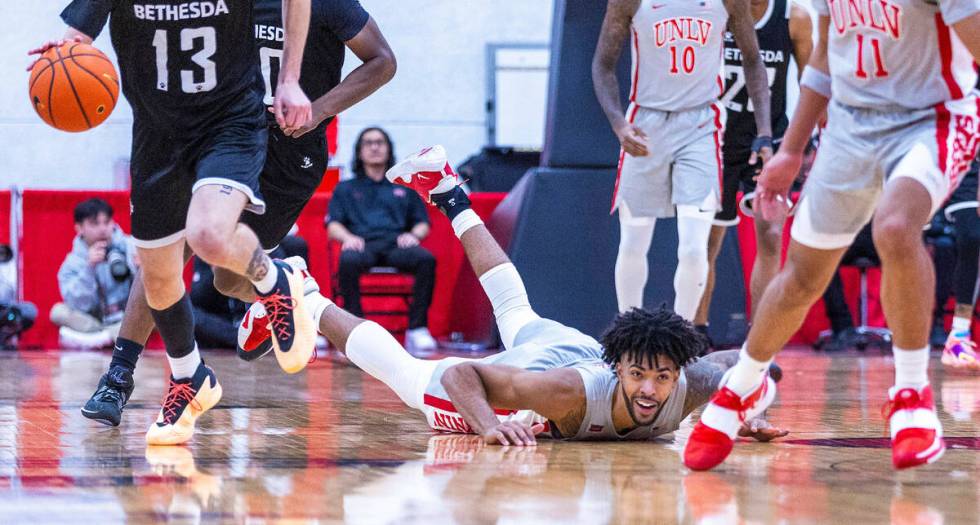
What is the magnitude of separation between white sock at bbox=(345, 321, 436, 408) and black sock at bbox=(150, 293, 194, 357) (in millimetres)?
564

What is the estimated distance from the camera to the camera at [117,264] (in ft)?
30.0

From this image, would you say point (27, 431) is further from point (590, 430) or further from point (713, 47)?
point (713, 47)

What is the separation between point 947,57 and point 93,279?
23.0ft

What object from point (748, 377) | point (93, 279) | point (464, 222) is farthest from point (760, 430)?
point (93, 279)

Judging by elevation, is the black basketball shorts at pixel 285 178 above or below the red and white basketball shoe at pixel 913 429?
above

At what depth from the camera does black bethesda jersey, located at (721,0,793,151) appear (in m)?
7.26

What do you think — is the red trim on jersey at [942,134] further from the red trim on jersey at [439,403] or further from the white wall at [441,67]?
the white wall at [441,67]

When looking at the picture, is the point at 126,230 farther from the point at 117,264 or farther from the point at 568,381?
the point at 568,381

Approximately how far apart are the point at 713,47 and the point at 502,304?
2.22 metres

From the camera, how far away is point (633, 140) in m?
6.35

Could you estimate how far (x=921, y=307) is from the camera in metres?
3.33

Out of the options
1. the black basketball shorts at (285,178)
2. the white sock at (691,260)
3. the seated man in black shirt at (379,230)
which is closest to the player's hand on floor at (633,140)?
the white sock at (691,260)

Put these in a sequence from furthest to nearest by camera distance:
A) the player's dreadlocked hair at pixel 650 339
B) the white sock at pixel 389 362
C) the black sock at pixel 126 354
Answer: the black sock at pixel 126 354 → the white sock at pixel 389 362 → the player's dreadlocked hair at pixel 650 339

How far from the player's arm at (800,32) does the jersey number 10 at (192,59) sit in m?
4.06
